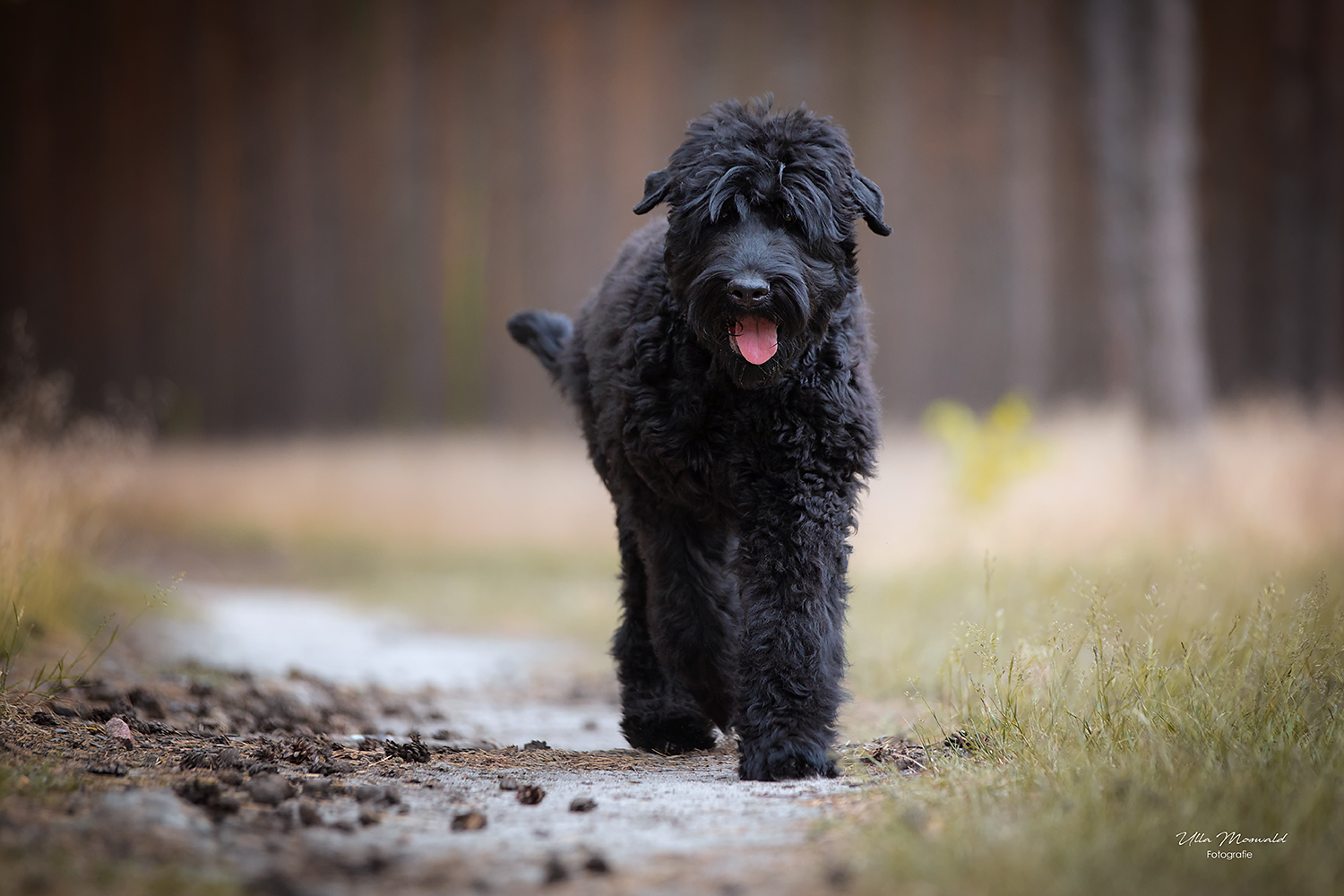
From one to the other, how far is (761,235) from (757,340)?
0.34 meters

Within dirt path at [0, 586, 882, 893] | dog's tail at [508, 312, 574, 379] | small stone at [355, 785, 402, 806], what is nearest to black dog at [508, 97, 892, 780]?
dirt path at [0, 586, 882, 893]

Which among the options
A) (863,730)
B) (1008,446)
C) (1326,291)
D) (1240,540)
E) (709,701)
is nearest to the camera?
(709,701)

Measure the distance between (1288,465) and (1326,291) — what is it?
13.4 feet

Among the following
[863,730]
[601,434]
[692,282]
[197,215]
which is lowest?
[863,730]

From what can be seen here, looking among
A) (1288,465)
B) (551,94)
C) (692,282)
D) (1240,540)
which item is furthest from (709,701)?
(551,94)

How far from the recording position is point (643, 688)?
476 cm

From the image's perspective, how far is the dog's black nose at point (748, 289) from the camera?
3623 millimetres

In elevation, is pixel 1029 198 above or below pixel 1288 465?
above

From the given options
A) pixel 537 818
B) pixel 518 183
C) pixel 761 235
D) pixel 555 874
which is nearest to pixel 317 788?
pixel 537 818

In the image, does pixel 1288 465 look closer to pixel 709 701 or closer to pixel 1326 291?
pixel 1326 291

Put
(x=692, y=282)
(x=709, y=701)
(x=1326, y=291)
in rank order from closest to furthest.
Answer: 1. (x=692, y=282)
2. (x=709, y=701)
3. (x=1326, y=291)

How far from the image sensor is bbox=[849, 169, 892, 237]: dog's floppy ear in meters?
4.00

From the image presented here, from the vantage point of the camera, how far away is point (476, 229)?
13.2 metres

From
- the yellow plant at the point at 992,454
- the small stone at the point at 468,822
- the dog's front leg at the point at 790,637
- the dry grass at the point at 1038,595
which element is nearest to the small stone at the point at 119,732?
the small stone at the point at 468,822
